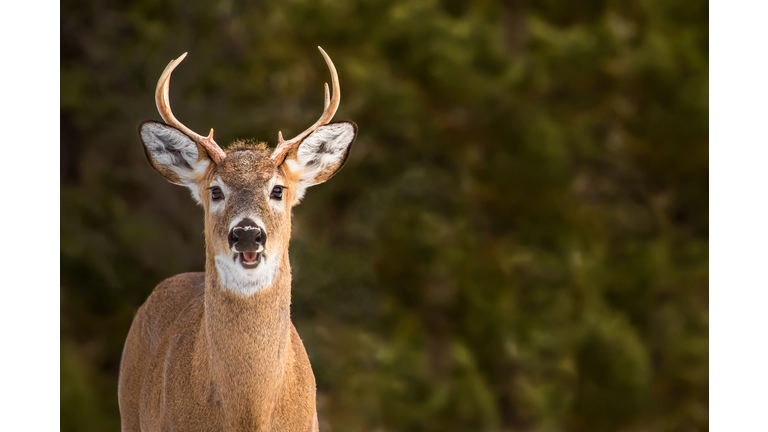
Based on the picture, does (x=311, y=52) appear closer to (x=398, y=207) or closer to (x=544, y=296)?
(x=398, y=207)

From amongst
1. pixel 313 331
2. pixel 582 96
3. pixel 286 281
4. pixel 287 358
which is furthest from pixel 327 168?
pixel 582 96

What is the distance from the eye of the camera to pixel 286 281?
2.09 metres

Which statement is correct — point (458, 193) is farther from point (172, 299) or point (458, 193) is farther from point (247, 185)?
point (247, 185)

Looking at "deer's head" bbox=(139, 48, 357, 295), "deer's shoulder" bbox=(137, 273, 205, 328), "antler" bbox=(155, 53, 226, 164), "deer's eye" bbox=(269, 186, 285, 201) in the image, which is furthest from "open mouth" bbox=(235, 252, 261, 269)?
"deer's shoulder" bbox=(137, 273, 205, 328)

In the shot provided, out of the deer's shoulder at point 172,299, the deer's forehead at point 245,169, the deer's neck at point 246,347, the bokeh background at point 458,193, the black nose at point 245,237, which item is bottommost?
the deer's neck at point 246,347

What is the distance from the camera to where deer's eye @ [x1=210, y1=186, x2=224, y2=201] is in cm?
203

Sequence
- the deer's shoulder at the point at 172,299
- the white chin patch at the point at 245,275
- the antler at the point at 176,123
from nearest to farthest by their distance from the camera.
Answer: the white chin patch at the point at 245,275 → the antler at the point at 176,123 → the deer's shoulder at the point at 172,299

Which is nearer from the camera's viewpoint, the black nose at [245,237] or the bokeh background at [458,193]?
the black nose at [245,237]

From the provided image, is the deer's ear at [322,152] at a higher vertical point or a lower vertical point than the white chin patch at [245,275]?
higher

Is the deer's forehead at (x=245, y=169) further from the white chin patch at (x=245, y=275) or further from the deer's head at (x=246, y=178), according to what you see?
the white chin patch at (x=245, y=275)

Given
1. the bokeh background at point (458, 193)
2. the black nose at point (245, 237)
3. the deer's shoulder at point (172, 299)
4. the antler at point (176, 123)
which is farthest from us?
the bokeh background at point (458, 193)

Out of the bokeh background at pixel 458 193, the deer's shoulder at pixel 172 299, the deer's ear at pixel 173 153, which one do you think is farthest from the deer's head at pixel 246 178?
the bokeh background at pixel 458 193

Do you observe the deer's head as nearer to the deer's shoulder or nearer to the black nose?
the black nose

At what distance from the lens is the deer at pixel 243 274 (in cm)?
199
